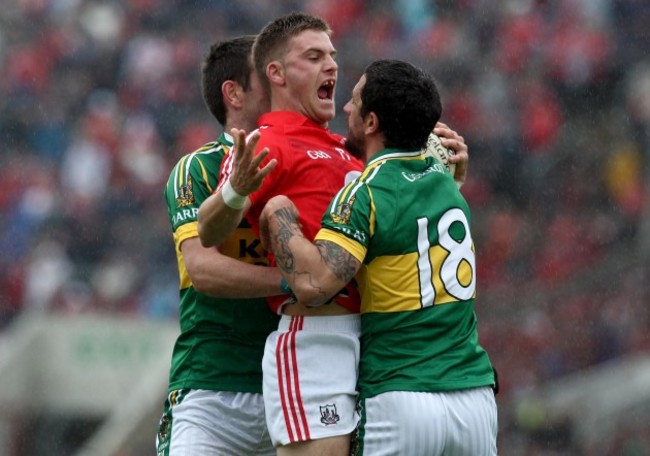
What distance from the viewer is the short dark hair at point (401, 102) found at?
4363mm

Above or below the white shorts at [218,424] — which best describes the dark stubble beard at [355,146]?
above

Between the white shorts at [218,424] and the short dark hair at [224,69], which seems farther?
the short dark hair at [224,69]

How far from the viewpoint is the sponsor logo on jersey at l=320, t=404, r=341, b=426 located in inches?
170

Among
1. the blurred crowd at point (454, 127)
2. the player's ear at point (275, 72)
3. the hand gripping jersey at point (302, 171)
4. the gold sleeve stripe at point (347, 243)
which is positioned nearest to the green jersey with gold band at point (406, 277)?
the gold sleeve stripe at point (347, 243)

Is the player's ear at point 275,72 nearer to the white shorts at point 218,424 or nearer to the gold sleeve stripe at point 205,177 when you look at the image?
the gold sleeve stripe at point 205,177

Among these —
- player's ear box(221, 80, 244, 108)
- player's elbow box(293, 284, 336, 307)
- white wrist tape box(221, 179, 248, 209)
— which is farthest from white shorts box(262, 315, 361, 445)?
player's ear box(221, 80, 244, 108)

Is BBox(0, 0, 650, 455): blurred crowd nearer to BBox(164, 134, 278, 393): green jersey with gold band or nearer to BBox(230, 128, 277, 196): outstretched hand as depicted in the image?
BBox(164, 134, 278, 393): green jersey with gold band

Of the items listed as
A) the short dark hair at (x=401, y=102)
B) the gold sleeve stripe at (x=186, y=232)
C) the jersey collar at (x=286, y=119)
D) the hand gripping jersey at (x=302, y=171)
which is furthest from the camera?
the gold sleeve stripe at (x=186, y=232)

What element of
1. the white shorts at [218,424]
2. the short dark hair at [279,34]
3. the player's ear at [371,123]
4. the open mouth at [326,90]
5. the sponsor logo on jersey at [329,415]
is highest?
the short dark hair at [279,34]

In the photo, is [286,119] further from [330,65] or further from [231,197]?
[231,197]

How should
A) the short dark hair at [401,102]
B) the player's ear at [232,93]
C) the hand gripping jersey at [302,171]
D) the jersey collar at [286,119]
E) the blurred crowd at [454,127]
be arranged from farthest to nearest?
the blurred crowd at [454,127] < the player's ear at [232,93] < the jersey collar at [286,119] < the hand gripping jersey at [302,171] < the short dark hair at [401,102]

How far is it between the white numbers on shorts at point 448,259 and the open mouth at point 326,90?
79 centimetres

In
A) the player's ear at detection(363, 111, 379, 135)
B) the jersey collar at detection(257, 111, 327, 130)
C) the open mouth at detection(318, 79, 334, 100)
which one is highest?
the open mouth at detection(318, 79, 334, 100)

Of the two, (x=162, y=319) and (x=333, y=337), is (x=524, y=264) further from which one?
(x=333, y=337)
